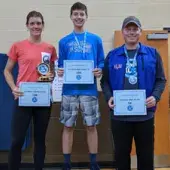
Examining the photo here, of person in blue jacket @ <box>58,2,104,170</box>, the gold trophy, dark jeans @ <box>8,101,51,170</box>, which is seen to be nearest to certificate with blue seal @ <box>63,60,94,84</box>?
person in blue jacket @ <box>58,2,104,170</box>

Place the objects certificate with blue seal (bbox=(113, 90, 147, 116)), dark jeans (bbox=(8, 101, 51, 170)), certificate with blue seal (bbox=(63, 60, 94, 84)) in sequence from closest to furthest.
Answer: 1. certificate with blue seal (bbox=(113, 90, 147, 116))
2. dark jeans (bbox=(8, 101, 51, 170))
3. certificate with blue seal (bbox=(63, 60, 94, 84))

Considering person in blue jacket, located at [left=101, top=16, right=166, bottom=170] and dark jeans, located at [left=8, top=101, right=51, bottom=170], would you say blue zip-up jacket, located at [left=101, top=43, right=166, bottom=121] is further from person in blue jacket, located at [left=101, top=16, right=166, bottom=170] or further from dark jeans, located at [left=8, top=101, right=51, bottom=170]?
dark jeans, located at [left=8, top=101, right=51, bottom=170]

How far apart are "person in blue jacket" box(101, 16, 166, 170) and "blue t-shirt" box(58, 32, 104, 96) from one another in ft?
1.47

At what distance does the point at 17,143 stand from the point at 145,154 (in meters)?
0.97

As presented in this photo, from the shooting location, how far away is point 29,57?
228cm

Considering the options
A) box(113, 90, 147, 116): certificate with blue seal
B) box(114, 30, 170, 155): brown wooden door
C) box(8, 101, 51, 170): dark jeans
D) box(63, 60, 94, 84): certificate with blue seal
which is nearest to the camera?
box(113, 90, 147, 116): certificate with blue seal

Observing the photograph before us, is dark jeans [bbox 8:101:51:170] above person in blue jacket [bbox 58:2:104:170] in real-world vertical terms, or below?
below

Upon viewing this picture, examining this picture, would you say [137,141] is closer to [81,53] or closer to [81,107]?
[81,107]

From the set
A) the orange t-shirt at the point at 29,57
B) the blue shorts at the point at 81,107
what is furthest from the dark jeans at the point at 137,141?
the orange t-shirt at the point at 29,57

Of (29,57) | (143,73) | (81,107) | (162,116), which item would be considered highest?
(29,57)

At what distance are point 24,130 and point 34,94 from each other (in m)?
0.29

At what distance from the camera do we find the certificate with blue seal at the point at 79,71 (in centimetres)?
238

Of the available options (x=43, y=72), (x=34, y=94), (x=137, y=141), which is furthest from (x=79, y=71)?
(x=137, y=141)

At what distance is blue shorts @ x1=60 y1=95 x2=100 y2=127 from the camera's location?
2.44 m
